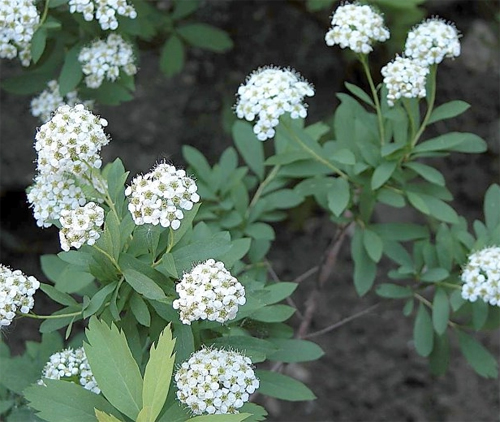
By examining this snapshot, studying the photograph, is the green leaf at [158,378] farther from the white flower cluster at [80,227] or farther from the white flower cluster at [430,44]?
the white flower cluster at [430,44]

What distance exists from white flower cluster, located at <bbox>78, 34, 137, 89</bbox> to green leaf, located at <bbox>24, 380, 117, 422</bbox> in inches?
52.0

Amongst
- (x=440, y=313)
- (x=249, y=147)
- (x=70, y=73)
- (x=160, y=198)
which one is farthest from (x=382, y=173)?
(x=70, y=73)

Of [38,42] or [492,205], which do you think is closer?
[38,42]

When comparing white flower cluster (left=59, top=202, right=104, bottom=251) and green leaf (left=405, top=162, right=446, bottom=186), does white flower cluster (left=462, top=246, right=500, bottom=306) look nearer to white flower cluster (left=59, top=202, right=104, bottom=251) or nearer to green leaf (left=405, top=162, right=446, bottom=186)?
green leaf (left=405, top=162, right=446, bottom=186)

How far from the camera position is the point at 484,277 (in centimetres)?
279

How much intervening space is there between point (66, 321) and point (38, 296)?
226 cm

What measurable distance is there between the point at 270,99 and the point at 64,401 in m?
1.25

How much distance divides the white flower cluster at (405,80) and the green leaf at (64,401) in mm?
1471

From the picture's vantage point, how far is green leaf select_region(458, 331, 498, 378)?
3410 millimetres

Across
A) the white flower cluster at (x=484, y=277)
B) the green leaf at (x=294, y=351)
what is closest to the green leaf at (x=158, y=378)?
the green leaf at (x=294, y=351)

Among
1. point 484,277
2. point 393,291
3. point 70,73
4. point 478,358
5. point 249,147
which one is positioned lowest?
point 478,358

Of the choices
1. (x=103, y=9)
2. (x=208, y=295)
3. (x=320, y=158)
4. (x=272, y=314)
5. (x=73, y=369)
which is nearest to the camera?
(x=208, y=295)

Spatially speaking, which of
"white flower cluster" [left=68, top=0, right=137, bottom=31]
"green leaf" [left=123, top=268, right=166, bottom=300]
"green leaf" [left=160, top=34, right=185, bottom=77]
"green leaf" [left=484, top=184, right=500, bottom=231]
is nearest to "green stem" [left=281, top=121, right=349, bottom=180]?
"green leaf" [left=484, top=184, right=500, bottom=231]

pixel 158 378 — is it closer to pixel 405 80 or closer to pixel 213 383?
pixel 213 383
